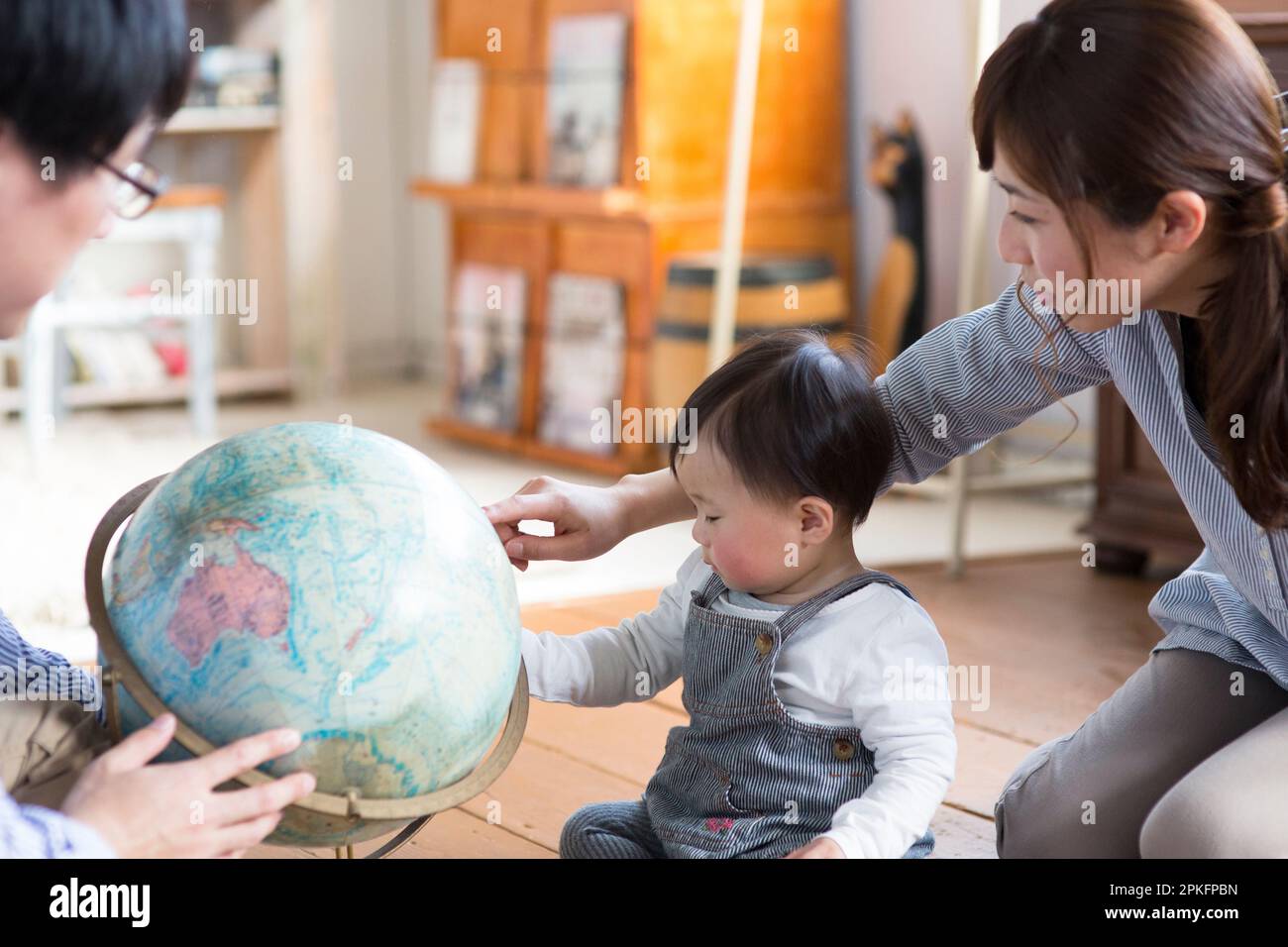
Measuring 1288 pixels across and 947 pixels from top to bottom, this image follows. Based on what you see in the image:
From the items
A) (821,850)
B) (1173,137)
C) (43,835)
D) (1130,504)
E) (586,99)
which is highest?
(586,99)

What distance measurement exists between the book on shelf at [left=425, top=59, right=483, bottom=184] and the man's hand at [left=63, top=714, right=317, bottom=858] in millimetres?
4549

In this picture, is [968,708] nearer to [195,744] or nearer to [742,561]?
[742,561]

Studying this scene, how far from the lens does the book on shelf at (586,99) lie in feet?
17.1

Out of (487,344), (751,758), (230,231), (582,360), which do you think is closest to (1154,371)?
(751,758)

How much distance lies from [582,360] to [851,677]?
3.72 m

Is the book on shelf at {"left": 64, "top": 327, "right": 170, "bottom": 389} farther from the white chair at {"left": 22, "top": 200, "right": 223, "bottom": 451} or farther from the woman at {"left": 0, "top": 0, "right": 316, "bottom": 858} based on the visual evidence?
the woman at {"left": 0, "top": 0, "right": 316, "bottom": 858}

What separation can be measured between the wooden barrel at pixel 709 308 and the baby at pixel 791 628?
300 cm

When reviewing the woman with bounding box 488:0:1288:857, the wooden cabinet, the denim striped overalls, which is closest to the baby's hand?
the denim striped overalls

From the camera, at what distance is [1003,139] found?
172 centimetres

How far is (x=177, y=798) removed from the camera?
1.50 metres

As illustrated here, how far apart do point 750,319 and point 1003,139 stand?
10.7 ft

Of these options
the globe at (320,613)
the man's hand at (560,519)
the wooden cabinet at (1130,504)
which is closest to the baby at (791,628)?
the man's hand at (560,519)
